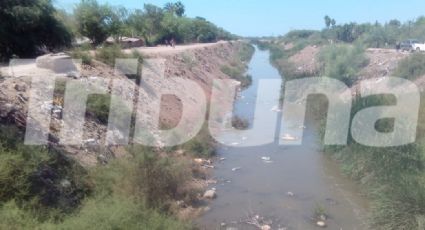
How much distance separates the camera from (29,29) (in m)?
20.5

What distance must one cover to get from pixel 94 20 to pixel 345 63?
16073 mm

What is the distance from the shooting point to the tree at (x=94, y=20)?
85.6ft

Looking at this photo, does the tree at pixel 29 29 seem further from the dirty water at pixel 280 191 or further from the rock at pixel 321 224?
the rock at pixel 321 224

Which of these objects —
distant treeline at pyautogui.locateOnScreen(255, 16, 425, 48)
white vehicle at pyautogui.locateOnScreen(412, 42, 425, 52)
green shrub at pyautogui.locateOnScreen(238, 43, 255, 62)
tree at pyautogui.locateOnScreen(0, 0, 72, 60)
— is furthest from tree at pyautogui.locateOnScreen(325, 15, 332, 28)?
tree at pyautogui.locateOnScreen(0, 0, 72, 60)

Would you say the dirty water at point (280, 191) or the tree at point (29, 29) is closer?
the dirty water at point (280, 191)

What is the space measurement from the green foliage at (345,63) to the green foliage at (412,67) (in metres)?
3.12

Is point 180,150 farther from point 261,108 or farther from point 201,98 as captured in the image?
point 261,108

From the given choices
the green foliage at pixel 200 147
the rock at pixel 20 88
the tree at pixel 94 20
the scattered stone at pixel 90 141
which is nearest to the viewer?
the scattered stone at pixel 90 141

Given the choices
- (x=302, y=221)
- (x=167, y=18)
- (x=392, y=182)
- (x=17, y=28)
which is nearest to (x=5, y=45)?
(x=17, y=28)

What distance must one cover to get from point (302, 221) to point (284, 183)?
9.20ft

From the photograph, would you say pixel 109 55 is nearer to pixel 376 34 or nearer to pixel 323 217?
pixel 323 217

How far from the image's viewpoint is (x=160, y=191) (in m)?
9.97

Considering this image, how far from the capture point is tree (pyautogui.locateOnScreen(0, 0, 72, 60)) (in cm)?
1922

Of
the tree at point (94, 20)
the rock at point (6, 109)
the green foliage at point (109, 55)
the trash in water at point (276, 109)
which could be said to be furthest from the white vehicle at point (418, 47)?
the rock at point (6, 109)
